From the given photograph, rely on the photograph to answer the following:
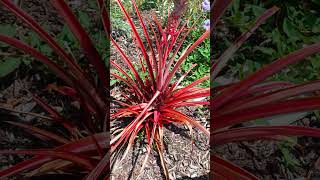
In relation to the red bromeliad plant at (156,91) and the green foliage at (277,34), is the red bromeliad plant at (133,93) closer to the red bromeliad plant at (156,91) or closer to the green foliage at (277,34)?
the red bromeliad plant at (156,91)

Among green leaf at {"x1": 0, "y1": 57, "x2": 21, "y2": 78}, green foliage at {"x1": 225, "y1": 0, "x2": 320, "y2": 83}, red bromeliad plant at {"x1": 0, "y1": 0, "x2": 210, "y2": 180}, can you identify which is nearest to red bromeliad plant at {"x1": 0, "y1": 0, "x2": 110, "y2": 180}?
red bromeliad plant at {"x1": 0, "y1": 0, "x2": 210, "y2": 180}

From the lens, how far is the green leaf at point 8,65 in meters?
1.32

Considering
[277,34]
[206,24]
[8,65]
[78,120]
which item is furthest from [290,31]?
[8,65]

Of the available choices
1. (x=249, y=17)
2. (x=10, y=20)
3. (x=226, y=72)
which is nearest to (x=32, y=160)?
(x=10, y=20)

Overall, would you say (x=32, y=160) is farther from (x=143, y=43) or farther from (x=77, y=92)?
(x=143, y=43)

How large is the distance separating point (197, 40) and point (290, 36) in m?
0.40

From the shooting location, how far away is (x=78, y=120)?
4.28ft

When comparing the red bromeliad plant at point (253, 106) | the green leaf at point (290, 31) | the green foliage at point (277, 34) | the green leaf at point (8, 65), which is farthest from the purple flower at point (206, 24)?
the green leaf at point (8, 65)

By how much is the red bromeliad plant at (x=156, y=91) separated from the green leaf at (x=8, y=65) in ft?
1.00

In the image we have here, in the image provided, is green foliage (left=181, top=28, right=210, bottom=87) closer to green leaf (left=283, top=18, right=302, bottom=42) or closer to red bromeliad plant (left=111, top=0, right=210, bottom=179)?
red bromeliad plant (left=111, top=0, right=210, bottom=179)

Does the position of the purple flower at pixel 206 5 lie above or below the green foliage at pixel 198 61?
above

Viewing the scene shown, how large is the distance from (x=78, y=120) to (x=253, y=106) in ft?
1.57

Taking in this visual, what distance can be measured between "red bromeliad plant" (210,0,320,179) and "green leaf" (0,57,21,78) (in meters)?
0.55

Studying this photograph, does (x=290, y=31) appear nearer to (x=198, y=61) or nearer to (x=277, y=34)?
(x=277, y=34)
